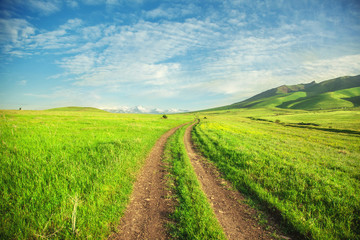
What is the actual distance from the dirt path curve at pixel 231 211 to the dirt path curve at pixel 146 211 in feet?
6.88

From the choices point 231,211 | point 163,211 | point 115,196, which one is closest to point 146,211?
point 163,211

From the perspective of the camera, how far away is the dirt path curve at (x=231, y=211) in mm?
4520

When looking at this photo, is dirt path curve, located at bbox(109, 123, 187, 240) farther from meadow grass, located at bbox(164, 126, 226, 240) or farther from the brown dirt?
the brown dirt

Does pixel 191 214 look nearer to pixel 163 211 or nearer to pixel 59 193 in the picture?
pixel 163 211

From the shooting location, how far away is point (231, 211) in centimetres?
552

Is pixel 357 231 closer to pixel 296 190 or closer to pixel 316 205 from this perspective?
pixel 316 205

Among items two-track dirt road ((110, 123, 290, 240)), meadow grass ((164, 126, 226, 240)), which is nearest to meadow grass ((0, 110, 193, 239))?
two-track dirt road ((110, 123, 290, 240))

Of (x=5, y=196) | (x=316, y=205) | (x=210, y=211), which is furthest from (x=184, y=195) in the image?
(x=5, y=196)

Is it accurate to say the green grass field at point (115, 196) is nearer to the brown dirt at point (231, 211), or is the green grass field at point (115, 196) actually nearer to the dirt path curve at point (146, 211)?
the dirt path curve at point (146, 211)

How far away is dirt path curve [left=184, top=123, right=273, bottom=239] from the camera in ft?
14.8

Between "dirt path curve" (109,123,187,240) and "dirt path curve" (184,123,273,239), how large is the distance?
6.88 feet

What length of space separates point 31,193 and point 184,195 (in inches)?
227

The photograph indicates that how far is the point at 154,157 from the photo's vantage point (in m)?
11.4

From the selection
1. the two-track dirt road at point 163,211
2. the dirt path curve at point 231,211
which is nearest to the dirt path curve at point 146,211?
the two-track dirt road at point 163,211
